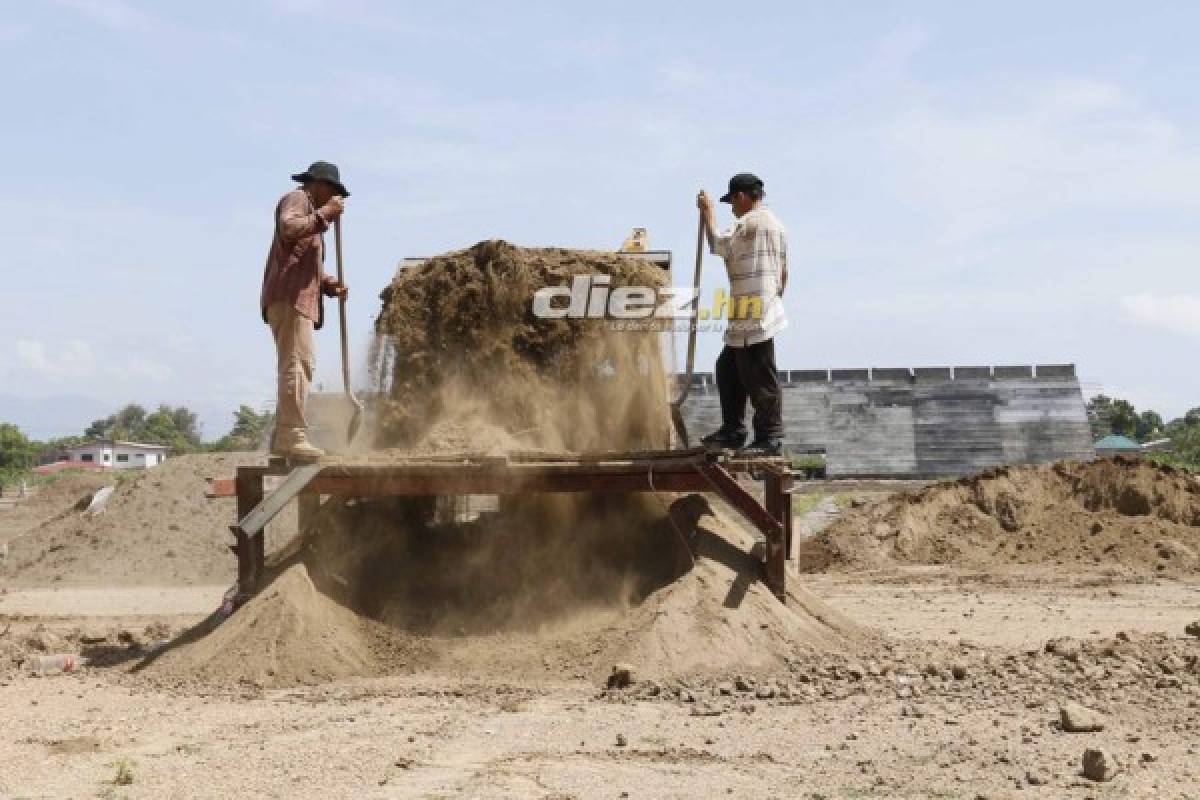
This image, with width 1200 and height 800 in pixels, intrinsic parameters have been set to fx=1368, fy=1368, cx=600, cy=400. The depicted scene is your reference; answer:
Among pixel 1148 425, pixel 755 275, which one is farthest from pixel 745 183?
pixel 1148 425

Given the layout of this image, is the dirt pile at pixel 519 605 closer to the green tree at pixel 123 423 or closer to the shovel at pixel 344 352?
the shovel at pixel 344 352

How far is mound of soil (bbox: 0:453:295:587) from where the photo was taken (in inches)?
713

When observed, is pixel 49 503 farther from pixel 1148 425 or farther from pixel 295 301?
pixel 1148 425

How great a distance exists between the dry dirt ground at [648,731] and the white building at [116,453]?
7710cm

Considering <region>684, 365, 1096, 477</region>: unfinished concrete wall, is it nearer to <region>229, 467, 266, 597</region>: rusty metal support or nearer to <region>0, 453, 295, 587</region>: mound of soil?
<region>0, 453, 295, 587</region>: mound of soil

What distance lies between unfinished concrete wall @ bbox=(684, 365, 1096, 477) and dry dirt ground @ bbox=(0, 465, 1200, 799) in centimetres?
2101

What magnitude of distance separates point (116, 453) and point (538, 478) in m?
81.7

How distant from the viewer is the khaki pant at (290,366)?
347 inches

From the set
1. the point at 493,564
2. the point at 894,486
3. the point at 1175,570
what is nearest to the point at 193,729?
the point at 493,564

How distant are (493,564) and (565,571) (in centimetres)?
54

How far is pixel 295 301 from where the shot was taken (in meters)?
8.80

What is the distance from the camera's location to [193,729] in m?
6.84

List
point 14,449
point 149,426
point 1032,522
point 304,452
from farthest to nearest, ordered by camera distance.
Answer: point 149,426 < point 14,449 < point 1032,522 < point 304,452

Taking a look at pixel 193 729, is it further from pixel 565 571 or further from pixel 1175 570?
pixel 1175 570
